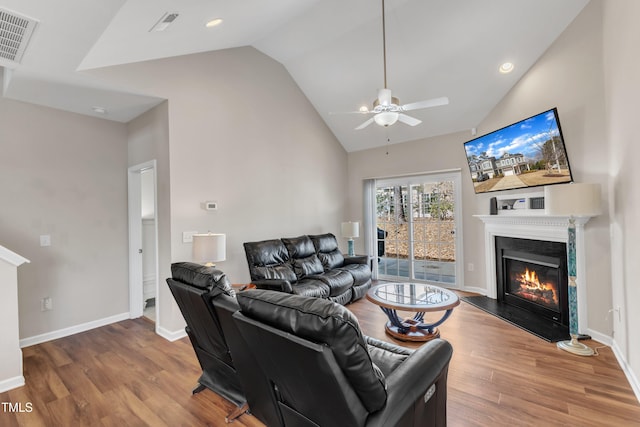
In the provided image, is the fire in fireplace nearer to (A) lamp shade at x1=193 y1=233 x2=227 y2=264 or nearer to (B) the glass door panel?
(B) the glass door panel

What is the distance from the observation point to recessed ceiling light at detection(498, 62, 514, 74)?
385 cm

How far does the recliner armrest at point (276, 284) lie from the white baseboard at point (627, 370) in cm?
301

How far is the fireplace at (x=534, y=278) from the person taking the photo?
3.50 meters

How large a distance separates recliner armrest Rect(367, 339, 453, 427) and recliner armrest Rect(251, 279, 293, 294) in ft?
6.82

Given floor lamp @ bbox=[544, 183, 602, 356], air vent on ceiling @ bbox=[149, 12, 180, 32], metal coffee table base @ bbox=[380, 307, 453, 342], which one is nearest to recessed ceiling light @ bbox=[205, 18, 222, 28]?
air vent on ceiling @ bbox=[149, 12, 180, 32]

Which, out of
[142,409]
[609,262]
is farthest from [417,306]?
[142,409]

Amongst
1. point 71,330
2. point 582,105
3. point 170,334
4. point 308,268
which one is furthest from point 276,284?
point 582,105

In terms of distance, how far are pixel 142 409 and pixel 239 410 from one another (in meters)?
0.74

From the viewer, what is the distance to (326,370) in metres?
1.10

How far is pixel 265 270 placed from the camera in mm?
3908

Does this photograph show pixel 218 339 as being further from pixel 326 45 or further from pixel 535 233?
pixel 326 45

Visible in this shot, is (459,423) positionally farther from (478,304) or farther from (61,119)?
(61,119)

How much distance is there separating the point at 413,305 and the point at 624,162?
2139 mm

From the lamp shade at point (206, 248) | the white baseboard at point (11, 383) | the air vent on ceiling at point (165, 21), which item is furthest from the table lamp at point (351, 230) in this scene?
the white baseboard at point (11, 383)
